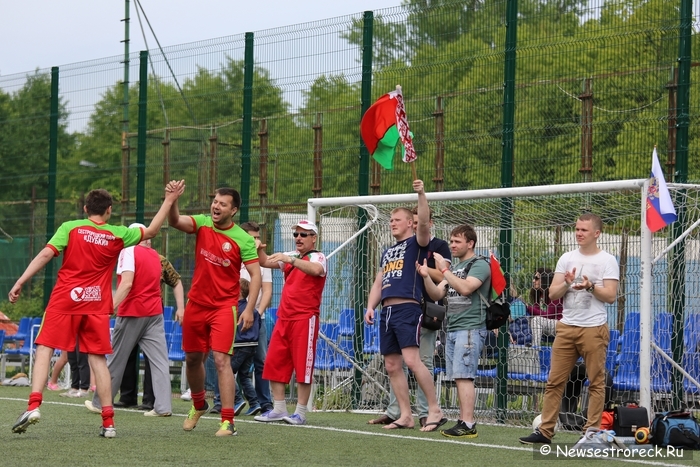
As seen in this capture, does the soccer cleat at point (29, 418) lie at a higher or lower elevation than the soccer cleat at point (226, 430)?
higher

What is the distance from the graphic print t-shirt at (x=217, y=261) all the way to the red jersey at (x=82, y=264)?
670mm

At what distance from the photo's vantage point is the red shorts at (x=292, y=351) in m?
10.7

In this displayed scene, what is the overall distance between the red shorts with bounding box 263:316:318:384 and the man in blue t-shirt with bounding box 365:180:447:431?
579 millimetres

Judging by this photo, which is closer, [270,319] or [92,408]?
[92,408]

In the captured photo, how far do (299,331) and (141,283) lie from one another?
6.31 feet

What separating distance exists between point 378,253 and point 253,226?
2.24m

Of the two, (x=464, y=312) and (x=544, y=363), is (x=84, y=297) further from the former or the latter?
(x=544, y=363)

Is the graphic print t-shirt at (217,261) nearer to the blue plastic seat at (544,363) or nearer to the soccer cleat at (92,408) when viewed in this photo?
the soccer cleat at (92,408)

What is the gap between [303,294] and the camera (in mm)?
10859

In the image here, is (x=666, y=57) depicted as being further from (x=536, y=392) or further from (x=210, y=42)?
(x=210, y=42)

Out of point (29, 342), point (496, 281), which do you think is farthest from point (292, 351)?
point (29, 342)

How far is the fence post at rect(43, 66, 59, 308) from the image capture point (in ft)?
59.4

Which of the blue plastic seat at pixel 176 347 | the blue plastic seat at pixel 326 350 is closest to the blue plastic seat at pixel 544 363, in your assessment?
the blue plastic seat at pixel 326 350

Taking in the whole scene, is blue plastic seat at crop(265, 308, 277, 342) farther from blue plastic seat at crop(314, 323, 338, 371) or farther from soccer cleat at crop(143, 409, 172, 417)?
soccer cleat at crop(143, 409, 172, 417)
